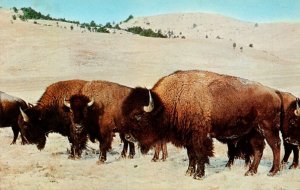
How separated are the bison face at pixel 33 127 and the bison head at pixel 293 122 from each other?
5219 millimetres

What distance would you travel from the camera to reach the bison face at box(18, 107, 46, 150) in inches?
462

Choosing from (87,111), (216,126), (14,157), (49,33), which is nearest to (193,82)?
(216,126)

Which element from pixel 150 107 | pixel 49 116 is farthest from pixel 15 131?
pixel 150 107

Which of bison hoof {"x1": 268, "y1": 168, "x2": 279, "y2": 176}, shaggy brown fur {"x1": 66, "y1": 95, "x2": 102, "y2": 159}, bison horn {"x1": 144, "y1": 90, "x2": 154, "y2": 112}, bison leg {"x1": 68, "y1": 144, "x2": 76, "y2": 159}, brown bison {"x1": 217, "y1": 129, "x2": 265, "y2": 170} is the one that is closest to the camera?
bison horn {"x1": 144, "y1": 90, "x2": 154, "y2": 112}

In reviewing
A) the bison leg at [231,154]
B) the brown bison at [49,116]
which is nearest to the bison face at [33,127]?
the brown bison at [49,116]

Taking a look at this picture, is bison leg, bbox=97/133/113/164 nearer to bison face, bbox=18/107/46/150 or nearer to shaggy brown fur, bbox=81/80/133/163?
shaggy brown fur, bbox=81/80/133/163

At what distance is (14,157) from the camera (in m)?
10.8

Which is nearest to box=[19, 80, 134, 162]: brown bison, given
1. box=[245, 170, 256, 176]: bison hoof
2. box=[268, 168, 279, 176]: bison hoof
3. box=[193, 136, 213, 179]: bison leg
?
box=[193, 136, 213, 179]: bison leg

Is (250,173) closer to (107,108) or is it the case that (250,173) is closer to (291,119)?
Answer: (291,119)

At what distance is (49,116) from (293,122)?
516 centimetres

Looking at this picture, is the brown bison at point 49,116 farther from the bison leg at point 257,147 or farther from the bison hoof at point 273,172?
the bison hoof at point 273,172

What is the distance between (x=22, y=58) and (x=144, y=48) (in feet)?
26.5

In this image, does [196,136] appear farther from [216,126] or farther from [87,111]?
[87,111]

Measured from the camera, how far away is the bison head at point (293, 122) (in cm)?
928
